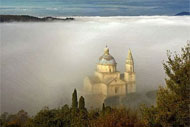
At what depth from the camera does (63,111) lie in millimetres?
14273

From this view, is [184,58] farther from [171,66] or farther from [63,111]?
[63,111]

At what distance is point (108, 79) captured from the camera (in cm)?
2827

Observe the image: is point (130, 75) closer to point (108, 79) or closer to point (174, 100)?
point (108, 79)

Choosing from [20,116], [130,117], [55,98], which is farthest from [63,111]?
[55,98]

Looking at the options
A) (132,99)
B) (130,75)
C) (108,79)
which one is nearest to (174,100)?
(108,79)

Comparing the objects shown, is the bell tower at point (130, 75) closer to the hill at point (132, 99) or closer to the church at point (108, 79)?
the church at point (108, 79)

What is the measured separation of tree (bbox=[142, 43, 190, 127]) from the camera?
909 cm

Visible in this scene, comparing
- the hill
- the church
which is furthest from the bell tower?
the hill

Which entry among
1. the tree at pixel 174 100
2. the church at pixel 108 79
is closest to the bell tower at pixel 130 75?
the church at pixel 108 79

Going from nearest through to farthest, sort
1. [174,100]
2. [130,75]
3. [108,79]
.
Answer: [174,100], [108,79], [130,75]

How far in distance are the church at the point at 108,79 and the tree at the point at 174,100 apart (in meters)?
18.3

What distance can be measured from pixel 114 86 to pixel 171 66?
61.9 feet

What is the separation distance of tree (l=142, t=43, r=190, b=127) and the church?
18.3 metres

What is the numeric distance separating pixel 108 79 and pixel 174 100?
19.1 meters
